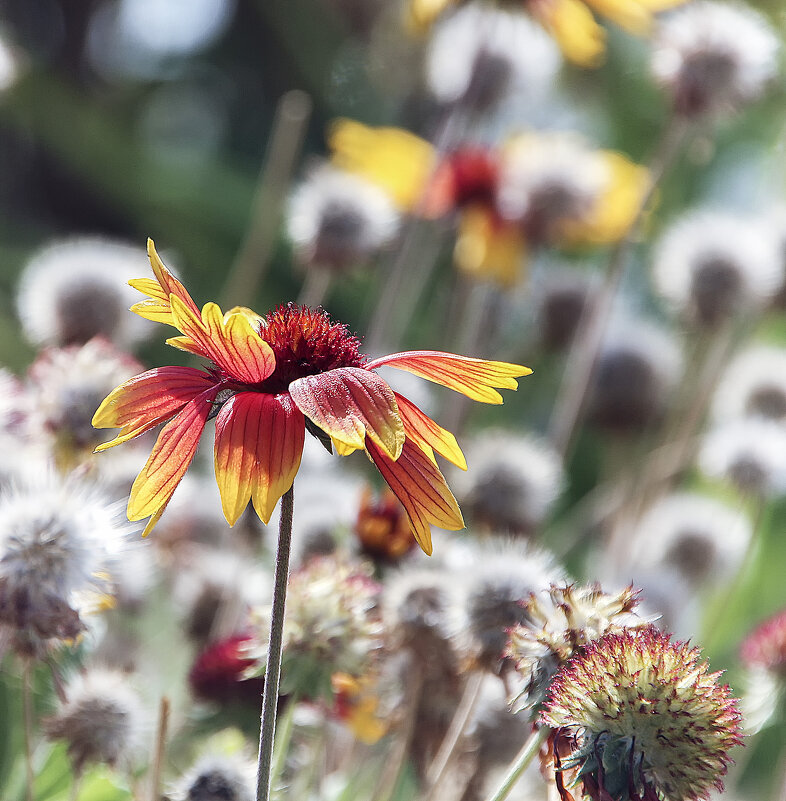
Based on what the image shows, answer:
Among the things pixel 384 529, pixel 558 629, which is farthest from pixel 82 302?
pixel 558 629

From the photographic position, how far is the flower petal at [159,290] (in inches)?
14.5

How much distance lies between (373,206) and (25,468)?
0.47 metres

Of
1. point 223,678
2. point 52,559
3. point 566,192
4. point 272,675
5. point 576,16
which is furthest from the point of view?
point 566,192

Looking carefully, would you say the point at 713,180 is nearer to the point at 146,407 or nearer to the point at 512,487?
the point at 512,487

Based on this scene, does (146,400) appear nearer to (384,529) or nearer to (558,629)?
(558,629)

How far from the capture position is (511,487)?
82cm

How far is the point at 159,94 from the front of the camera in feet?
8.91

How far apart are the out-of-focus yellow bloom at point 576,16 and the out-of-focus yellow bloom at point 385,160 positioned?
0.18 metres

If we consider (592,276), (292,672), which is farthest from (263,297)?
(292,672)

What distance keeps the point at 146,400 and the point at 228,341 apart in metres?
0.04

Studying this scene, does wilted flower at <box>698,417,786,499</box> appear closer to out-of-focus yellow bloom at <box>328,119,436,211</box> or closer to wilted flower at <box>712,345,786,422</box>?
wilted flower at <box>712,345,786,422</box>

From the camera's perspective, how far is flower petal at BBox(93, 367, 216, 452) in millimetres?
363

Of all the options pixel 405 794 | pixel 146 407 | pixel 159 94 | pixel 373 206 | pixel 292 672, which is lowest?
pixel 405 794

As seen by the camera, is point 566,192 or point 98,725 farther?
point 566,192
